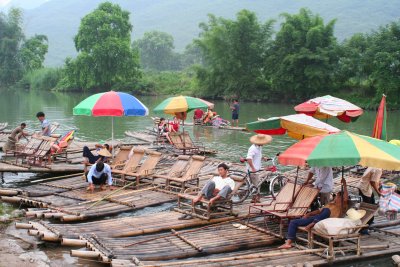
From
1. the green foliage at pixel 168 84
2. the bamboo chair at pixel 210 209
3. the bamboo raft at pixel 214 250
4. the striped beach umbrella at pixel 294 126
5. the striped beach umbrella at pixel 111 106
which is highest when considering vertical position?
the green foliage at pixel 168 84

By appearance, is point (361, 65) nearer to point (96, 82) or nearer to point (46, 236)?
point (96, 82)

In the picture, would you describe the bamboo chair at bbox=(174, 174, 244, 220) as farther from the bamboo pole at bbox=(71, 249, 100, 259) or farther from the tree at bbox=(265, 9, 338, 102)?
the tree at bbox=(265, 9, 338, 102)

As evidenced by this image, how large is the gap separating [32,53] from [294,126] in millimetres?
72641

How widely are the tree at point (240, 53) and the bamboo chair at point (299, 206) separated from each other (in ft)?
147

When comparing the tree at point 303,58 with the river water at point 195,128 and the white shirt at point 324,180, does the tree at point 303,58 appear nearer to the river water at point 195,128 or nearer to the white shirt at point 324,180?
the river water at point 195,128

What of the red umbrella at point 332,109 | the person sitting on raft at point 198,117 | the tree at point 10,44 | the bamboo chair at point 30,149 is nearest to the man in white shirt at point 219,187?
the red umbrella at point 332,109

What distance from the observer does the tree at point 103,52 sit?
6419 cm

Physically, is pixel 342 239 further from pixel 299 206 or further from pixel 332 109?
pixel 332 109

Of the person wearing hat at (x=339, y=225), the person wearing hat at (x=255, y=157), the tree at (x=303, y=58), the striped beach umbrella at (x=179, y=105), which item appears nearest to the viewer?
the person wearing hat at (x=339, y=225)

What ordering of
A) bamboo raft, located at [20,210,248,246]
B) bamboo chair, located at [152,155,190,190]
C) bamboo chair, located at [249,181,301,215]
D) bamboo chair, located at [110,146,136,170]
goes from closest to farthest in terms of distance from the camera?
1. bamboo raft, located at [20,210,248,246]
2. bamboo chair, located at [249,181,301,215]
3. bamboo chair, located at [152,155,190,190]
4. bamboo chair, located at [110,146,136,170]

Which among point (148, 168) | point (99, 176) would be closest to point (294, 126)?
point (148, 168)

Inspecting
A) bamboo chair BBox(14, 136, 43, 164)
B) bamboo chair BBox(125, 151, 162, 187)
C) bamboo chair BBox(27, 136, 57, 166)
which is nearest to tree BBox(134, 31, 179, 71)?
bamboo chair BBox(14, 136, 43, 164)

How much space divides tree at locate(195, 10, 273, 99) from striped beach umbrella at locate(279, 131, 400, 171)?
45.7 m

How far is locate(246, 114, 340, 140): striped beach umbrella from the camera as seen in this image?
1082 cm
